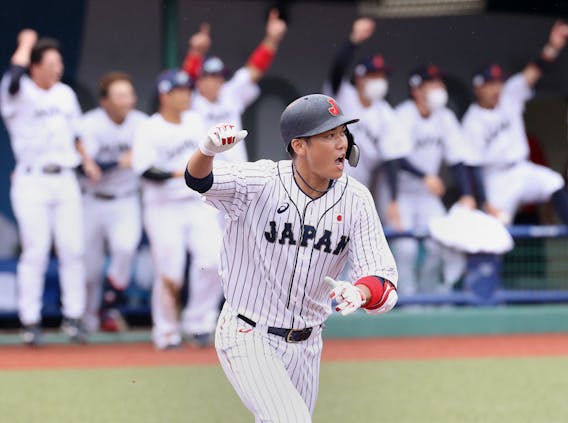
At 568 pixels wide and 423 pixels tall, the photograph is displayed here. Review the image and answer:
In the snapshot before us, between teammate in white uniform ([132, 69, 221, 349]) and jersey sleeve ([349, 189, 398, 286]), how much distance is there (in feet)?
13.6

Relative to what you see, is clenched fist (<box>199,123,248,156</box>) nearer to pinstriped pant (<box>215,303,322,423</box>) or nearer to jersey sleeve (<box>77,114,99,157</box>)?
pinstriped pant (<box>215,303,322,423</box>)

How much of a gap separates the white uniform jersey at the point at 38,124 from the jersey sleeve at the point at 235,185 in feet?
14.3

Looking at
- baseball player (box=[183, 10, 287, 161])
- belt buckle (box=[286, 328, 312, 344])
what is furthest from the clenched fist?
baseball player (box=[183, 10, 287, 161])

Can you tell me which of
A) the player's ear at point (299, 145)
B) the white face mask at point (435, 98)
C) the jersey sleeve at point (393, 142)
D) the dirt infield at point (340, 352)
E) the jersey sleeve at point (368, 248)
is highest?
the white face mask at point (435, 98)

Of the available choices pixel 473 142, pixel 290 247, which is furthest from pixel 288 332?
pixel 473 142

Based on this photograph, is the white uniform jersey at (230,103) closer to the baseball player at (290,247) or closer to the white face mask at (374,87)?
the white face mask at (374,87)

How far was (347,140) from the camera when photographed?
3.74m

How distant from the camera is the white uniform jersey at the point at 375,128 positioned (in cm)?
906

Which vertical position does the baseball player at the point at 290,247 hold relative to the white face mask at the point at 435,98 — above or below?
below

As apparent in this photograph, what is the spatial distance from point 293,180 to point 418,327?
18.3ft

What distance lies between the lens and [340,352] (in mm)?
8156

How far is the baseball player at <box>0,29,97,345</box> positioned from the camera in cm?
792

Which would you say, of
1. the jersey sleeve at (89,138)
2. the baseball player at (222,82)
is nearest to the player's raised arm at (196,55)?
the baseball player at (222,82)

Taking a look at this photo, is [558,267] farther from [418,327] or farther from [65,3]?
[65,3]
